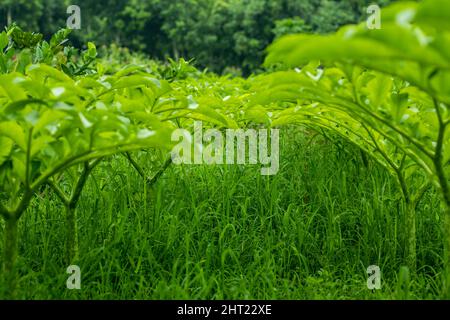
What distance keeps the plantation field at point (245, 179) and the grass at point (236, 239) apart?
0.04 ft

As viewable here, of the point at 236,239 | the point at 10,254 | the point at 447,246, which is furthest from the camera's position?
the point at 236,239

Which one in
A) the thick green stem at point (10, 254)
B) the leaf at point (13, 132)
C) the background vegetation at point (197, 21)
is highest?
the background vegetation at point (197, 21)

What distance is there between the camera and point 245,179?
2.76m

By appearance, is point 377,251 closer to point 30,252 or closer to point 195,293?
point 195,293

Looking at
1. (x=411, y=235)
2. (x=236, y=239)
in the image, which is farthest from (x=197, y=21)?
(x=411, y=235)

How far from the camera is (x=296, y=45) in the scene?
3.52 ft

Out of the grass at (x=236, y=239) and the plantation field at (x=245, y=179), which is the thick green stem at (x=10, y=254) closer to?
the plantation field at (x=245, y=179)

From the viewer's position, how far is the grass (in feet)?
6.27

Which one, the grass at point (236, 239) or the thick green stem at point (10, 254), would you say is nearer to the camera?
the thick green stem at point (10, 254)

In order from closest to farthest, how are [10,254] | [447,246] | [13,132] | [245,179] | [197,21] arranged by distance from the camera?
[13,132] < [10,254] < [447,246] < [245,179] < [197,21]

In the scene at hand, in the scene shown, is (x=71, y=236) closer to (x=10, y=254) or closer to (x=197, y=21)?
(x=10, y=254)

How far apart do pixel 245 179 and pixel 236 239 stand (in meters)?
0.58

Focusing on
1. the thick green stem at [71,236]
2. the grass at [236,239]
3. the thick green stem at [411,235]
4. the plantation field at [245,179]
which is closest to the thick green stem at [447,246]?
the plantation field at [245,179]

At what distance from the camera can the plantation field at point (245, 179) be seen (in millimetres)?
1327
